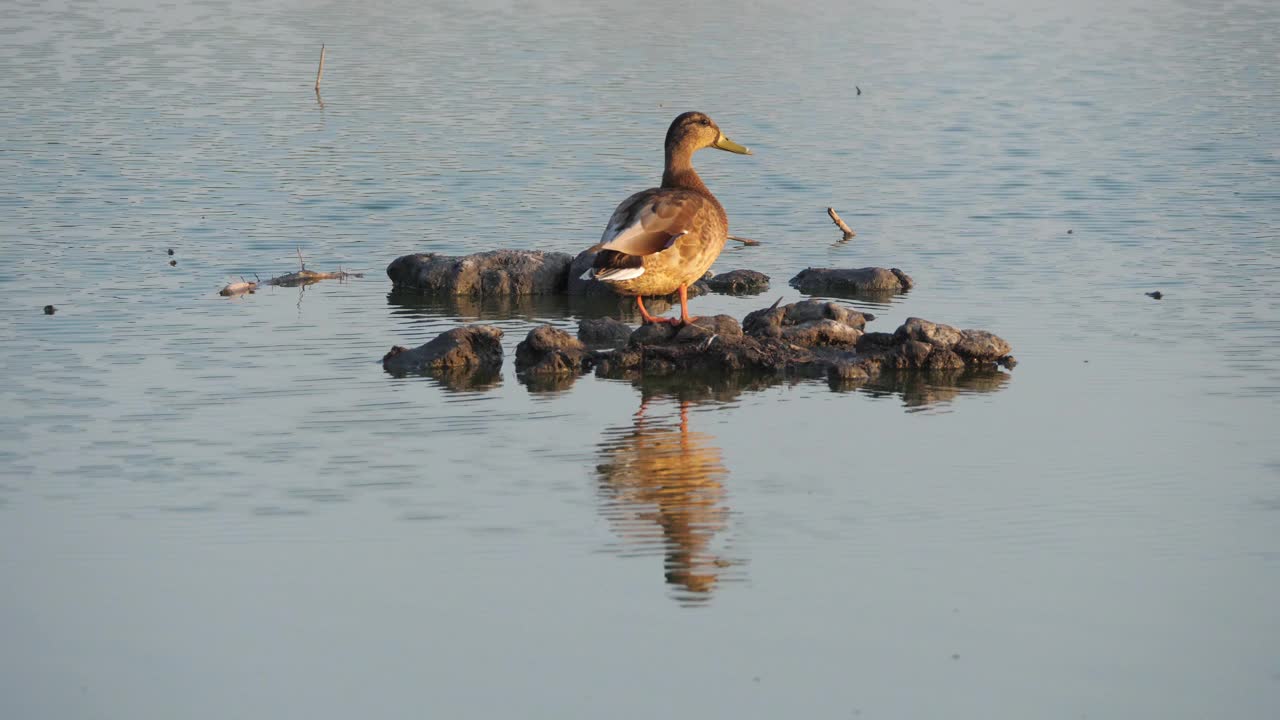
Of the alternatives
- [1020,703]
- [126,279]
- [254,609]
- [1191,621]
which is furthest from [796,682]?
[126,279]

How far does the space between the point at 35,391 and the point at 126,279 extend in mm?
4306

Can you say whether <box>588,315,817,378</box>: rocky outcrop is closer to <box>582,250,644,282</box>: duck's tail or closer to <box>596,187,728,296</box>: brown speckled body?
<box>596,187,728,296</box>: brown speckled body

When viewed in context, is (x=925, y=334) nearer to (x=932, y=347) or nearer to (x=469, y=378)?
(x=932, y=347)

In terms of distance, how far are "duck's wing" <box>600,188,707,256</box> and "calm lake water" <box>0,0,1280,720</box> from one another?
1096 millimetres

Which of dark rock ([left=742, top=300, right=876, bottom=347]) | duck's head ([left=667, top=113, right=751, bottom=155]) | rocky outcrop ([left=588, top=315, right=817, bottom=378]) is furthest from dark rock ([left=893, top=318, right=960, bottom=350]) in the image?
duck's head ([left=667, top=113, right=751, bottom=155])

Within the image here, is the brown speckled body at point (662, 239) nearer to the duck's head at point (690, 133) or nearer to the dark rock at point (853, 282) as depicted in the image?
the duck's head at point (690, 133)

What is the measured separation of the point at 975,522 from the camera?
8.59 metres

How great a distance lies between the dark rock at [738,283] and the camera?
49.9 ft

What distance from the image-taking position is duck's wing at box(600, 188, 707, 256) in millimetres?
11938

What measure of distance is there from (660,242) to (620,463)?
2.80m

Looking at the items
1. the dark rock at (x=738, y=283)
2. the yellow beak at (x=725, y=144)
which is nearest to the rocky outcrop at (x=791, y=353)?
the yellow beak at (x=725, y=144)

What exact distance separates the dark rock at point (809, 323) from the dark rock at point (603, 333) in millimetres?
896

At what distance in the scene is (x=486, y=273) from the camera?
49.9 ft

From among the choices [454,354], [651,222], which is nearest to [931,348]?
[651,222]
